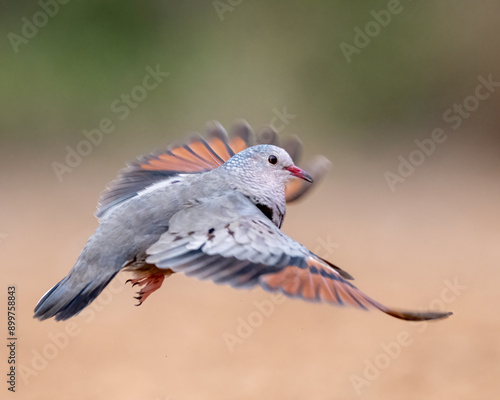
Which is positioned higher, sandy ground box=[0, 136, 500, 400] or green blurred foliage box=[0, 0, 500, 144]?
green blurred foliage box=[0, 0, 500, 144]

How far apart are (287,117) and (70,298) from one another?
7.91m

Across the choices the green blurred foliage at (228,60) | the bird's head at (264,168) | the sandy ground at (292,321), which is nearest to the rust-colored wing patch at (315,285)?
the bird's head at (264,168)

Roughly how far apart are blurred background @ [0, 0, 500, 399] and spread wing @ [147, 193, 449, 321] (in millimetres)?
4236

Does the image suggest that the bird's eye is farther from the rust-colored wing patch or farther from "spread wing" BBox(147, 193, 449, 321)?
the rust-colored wing patch

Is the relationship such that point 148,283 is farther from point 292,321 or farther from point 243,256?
point 292,321

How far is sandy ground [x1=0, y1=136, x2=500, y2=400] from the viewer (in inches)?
253

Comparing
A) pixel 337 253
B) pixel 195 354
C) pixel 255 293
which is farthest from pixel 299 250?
pixel 337 253

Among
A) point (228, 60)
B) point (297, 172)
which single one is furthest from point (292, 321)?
point (228, 60)

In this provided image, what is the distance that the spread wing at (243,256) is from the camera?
3385mm

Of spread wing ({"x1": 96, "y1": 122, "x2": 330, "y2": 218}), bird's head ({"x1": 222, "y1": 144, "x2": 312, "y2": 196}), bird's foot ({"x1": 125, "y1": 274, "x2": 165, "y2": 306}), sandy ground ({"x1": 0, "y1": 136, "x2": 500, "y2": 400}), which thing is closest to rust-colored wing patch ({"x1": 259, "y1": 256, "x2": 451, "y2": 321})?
bird's head ({"x1": 222, "y1": 144, "x2": 312, "y2": 196})

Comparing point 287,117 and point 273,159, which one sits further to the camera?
point 287,117

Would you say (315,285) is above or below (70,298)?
below

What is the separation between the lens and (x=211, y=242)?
3.60 metres

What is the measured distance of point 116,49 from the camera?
36.4 ft
